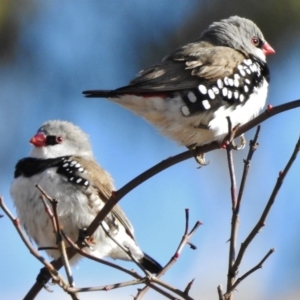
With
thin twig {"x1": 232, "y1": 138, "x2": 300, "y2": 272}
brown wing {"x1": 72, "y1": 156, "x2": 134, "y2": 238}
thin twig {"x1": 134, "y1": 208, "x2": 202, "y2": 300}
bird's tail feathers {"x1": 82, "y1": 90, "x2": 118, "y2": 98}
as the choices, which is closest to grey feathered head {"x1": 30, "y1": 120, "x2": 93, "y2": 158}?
brown wing {"x1": 72, "y1": 156, "x2": 134, "y2": 238}

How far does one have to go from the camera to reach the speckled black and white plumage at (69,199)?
539 centimetres

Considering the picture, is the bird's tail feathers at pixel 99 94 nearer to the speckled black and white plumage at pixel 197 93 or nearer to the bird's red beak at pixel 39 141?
the speckled black and white plumage at pixel 197 93

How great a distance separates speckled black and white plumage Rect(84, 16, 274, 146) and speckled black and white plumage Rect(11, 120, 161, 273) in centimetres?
71

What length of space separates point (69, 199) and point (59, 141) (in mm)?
605

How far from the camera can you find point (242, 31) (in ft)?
20.0

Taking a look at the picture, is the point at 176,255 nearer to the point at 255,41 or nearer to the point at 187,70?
the point at 187,70

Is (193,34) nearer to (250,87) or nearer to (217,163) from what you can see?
(217,163)

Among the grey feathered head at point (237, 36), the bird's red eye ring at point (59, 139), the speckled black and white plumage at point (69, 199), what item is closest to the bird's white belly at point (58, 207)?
the speckled black and white plumage at point (69, 199)

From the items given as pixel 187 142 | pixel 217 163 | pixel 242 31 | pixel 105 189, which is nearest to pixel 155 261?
pixel 105 189

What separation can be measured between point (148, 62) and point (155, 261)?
5882 millimetres

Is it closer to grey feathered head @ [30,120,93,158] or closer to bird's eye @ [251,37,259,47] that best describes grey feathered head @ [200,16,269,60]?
bird's eye @ [251,37,259,47]

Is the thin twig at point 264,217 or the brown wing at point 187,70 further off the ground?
the brown wing at point 187,70

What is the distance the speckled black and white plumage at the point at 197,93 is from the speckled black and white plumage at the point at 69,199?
71 cm

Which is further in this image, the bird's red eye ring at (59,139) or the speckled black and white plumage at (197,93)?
the bird's red eye ring at (59,139)
